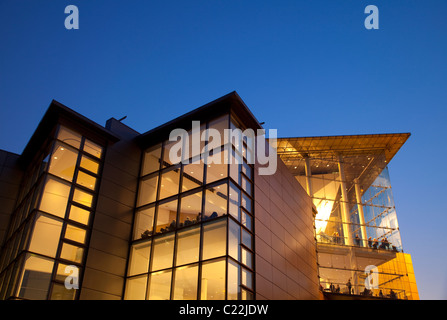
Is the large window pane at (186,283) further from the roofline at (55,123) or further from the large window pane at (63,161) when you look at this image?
the roofline at (55,123)

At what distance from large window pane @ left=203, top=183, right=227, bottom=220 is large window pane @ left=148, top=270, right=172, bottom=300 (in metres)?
2.94

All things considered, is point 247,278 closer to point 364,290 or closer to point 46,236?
point 46,236

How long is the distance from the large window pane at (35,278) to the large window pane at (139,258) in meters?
3.68

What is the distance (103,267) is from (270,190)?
898 cm

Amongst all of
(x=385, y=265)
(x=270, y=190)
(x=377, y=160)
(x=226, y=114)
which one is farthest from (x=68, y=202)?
(x=377, y=160)

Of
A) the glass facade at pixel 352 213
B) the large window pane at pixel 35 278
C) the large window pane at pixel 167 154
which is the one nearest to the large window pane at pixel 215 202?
the large window pane at pixel 167 154

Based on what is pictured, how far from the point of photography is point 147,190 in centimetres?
2045

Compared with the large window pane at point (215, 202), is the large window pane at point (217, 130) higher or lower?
higher

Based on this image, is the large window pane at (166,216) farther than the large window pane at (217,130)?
No

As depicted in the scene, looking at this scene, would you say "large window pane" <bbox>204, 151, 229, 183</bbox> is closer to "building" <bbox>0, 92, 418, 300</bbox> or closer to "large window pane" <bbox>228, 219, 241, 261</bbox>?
"building" <bbox>0, 92, 418, 300</bbox>

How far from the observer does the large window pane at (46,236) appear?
640 inches

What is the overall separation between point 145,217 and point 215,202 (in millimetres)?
4242

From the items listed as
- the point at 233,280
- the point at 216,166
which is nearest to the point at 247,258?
the point at 233,280
